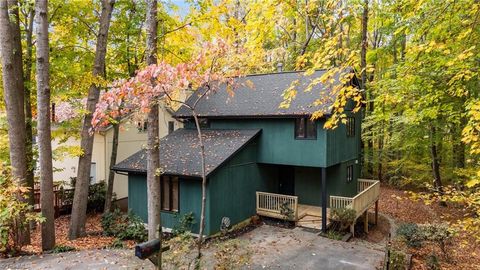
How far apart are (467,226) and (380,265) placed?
12.5ft

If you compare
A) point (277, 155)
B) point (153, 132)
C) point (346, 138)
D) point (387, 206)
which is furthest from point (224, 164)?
point (387, 206)

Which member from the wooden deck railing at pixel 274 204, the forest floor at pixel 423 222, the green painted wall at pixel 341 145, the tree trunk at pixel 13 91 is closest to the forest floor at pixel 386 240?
the forest floor at pixel 423 222

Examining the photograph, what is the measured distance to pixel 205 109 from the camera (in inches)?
632

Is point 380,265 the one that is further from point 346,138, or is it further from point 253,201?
point 346,138

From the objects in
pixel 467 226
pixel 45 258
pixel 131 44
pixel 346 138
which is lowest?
pixel 45 258

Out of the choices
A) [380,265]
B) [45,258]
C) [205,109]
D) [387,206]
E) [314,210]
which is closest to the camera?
[45,258]

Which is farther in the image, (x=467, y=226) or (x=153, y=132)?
(x=153, y=132)

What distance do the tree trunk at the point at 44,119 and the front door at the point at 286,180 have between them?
400 inches

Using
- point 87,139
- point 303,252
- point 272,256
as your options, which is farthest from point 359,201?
point 87,139

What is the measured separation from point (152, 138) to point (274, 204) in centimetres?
725

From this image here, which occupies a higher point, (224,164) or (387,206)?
(224,164)

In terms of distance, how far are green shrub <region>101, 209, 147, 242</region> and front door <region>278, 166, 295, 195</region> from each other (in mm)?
7107

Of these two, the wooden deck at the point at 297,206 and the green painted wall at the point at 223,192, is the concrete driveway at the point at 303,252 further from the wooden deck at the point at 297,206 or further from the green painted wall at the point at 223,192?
the green painted wall at the point at 223,192

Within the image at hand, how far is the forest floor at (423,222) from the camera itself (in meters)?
9.70
